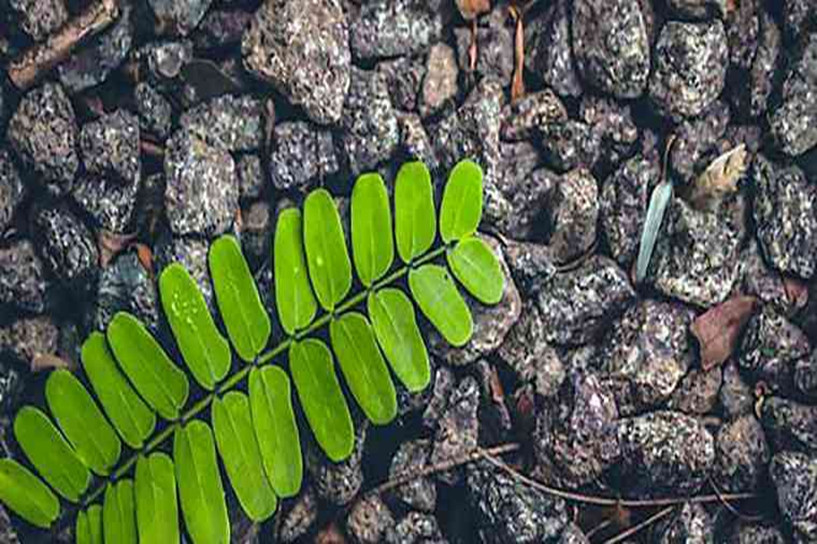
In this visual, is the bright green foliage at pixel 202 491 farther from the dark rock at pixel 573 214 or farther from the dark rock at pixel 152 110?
the dark rock at pixel 573 214

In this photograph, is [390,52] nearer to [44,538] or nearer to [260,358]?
[260,358]

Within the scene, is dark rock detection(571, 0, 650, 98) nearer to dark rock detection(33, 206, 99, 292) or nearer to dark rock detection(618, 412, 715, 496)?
dark rock detection(618, 412, 715, 496)

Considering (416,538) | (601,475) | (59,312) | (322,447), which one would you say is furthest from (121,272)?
(601,475)

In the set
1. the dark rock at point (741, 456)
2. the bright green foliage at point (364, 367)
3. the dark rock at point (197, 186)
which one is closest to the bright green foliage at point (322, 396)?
the bright green foliage at point (364, 367)

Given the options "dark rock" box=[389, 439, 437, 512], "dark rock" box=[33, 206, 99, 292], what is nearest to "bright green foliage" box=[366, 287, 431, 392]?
"dark rock" box=[389, 439, 437, 512]

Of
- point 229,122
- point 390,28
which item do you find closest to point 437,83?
point 390,28

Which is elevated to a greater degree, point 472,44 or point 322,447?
point 472,44
